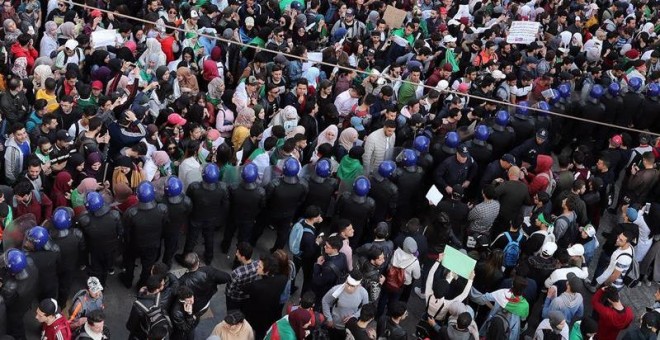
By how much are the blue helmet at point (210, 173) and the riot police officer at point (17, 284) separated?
2064mm

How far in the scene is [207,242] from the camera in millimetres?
9891

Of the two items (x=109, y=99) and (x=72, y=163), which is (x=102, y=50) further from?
(x=72, y=163)

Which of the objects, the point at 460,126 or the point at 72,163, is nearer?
the point at 72,163

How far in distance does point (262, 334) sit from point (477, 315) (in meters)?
2.39

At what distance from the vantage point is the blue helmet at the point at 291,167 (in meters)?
9.52

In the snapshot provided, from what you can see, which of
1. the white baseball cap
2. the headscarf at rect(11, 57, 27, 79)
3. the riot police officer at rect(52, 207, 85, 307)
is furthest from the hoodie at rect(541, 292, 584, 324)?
the headscarf at rect(11, 57, 27, 79)

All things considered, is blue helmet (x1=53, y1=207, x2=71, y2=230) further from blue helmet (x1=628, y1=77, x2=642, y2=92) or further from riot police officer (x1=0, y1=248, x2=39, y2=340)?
blue helmet (x1=628, y1=77, x2=642, y2=92)

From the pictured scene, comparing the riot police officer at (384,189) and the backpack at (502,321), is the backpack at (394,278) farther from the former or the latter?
the riot police officer at (384,189)

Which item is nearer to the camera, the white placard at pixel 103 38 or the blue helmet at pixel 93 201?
the blue helmet at pixel 93 201

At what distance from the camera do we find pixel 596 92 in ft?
41.3

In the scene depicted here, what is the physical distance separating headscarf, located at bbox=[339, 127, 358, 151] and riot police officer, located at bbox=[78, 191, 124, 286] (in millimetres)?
3276

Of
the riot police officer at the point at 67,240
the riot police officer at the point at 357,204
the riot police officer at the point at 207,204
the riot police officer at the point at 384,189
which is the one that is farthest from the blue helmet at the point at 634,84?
the riot police officer at the point at 67,240

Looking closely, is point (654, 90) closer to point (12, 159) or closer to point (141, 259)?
point (141, 259)

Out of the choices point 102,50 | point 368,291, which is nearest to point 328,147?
point 368,291
